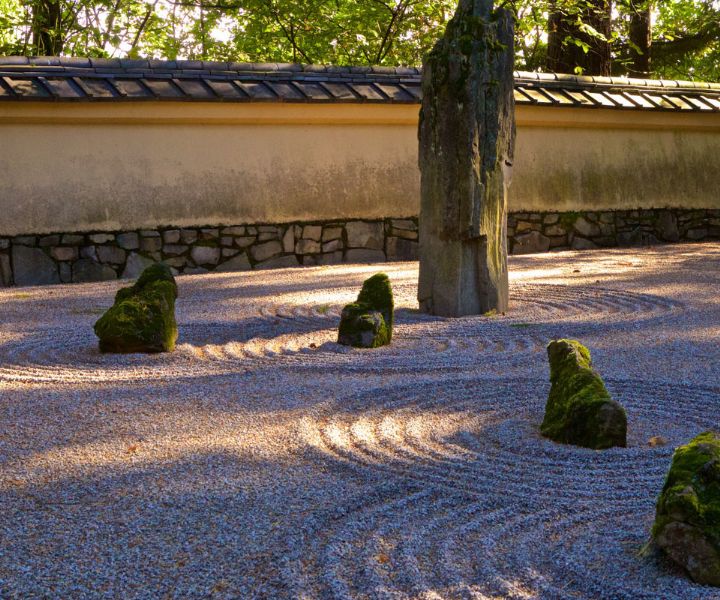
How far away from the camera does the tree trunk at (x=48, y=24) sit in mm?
14992

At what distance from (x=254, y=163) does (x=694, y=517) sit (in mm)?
8426

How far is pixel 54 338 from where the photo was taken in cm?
593

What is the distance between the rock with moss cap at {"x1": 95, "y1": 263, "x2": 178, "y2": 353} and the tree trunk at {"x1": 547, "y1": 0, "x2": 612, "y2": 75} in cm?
1038

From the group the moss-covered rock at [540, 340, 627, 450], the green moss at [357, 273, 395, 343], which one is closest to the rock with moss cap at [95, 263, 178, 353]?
the green moss at [357, 273, 395, 343]

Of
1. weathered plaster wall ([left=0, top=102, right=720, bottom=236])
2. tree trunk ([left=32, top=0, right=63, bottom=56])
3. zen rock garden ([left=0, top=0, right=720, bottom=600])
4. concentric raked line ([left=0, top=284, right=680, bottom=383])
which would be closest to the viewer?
zen rock garden ([left=0, top=0, right=720, bottom=600])

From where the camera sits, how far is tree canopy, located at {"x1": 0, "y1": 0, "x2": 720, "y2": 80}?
48.9ft

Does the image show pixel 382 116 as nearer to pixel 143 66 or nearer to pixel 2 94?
pixel 143 66

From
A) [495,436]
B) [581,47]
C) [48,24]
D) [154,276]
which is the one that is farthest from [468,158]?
[48,24]

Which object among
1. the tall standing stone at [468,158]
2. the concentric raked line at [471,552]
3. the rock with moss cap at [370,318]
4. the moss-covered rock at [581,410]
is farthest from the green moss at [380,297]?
the concentric raked line at [471,552]

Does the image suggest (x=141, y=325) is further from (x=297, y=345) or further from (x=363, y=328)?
(x=363, y=328)

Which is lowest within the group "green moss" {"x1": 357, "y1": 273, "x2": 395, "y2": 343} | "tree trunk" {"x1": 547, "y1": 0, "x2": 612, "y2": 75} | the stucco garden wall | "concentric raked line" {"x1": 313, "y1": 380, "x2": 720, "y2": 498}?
"concentric raked line" {"x1": 313, "y1": 380, "x2": 720, "y2": 498}

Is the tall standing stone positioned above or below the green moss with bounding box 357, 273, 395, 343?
above

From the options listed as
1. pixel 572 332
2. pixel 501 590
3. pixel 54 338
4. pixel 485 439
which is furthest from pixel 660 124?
pixel 501 590

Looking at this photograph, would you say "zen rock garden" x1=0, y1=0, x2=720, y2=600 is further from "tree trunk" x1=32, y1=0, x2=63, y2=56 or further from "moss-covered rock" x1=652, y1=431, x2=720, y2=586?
"tree trunk" x1=32, y1=0, x2=63, y2=56
